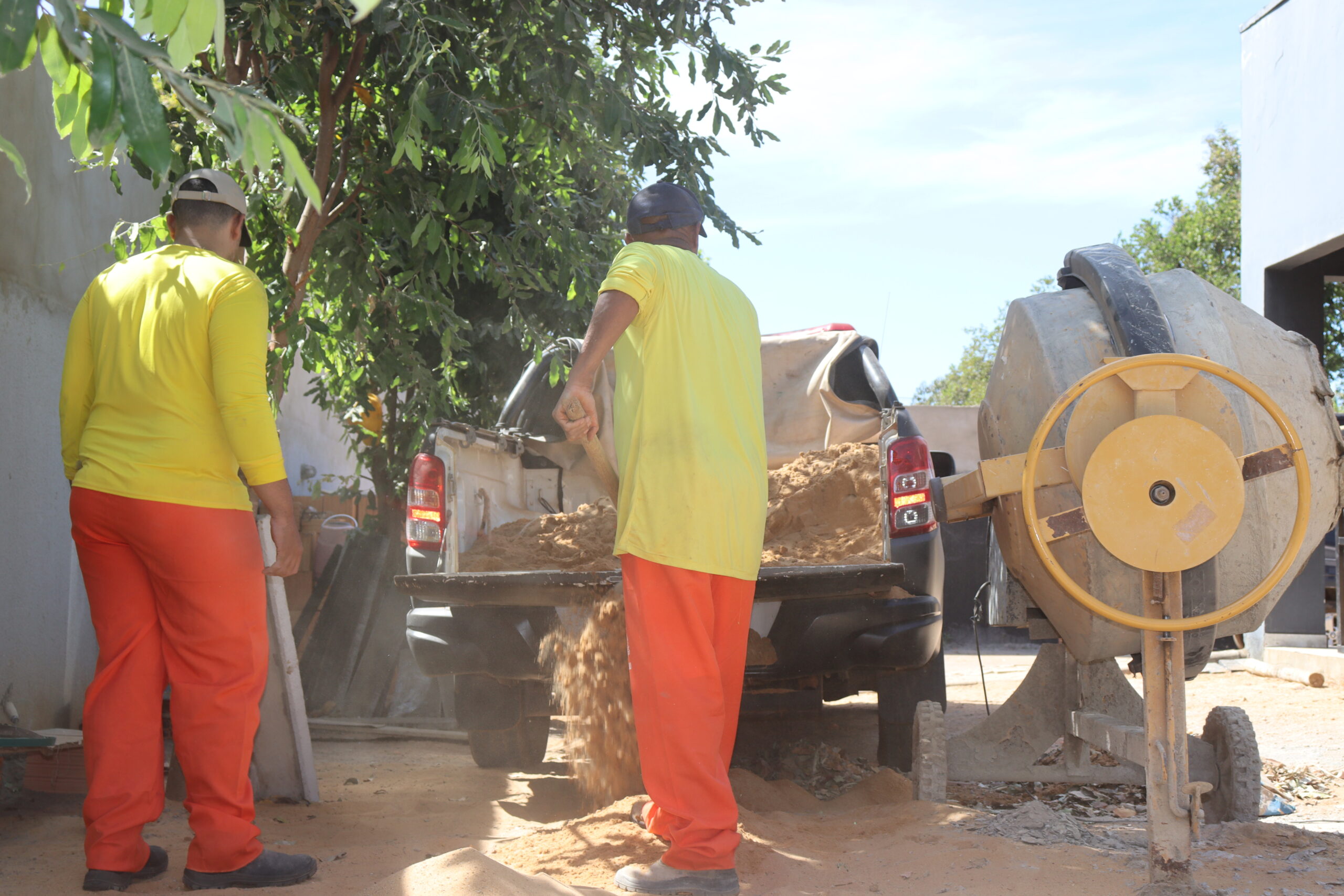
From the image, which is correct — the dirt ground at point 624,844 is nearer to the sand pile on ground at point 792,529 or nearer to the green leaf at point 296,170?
the sand pile on ground at point 792,529

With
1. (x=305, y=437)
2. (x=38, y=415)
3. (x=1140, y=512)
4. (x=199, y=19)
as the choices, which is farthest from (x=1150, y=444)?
(x=305, y=437)

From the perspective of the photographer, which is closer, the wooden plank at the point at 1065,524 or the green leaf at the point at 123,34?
the green leaf at the point at 123,34

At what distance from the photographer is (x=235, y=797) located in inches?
119

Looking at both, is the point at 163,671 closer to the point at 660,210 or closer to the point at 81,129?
the point at 81,129

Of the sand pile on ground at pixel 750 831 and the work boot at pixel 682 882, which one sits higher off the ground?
the work boot at pixel 682 882

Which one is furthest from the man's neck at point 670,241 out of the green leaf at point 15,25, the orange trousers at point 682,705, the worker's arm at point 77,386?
the green leaf at point 15,25

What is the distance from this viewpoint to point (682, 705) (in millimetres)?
2992

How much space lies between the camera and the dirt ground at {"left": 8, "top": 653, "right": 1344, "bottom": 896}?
9.85 feet

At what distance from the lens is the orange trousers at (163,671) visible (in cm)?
296

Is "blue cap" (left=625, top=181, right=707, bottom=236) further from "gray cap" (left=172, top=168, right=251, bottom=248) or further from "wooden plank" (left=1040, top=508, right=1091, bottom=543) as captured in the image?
"wooden plank" (left=1040, top=508, right=1091, bottom=543)

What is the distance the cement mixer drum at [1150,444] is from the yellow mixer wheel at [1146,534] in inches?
1.6

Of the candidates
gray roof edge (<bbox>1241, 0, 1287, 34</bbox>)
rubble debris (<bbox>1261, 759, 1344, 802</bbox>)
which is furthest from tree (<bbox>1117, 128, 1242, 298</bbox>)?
rubble debris (<bbox>1261, 759, 1344, 802</bbox>)

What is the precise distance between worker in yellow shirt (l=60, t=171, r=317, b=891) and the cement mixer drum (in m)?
2.27

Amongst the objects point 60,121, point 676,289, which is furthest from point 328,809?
point 60,121
